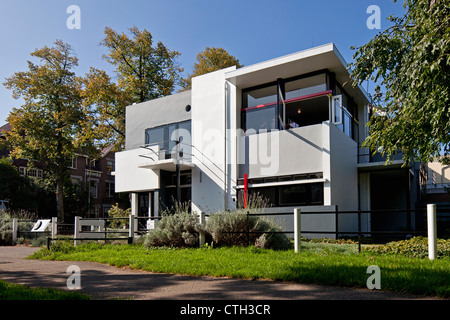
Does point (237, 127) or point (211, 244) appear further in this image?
point (237, 127)

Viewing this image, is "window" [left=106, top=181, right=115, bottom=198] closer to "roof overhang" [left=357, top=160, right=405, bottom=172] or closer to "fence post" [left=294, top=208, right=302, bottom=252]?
"roof overhang" [left=357, top=160, right=405, bottom=172]

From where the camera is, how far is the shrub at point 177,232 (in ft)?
35.1

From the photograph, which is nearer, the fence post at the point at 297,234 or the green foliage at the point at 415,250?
the green foliage at the point at 415,250

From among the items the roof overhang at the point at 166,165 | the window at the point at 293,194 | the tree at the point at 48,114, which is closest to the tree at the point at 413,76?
the window at the point at 293,194

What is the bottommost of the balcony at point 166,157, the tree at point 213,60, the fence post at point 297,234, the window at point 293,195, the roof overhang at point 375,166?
the fence post at point 297,234

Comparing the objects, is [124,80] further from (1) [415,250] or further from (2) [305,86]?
(1) [415,250]

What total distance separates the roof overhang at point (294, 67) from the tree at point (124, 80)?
12.1 metres

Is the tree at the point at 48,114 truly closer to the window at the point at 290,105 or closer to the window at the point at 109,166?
the window at the point at 109,166

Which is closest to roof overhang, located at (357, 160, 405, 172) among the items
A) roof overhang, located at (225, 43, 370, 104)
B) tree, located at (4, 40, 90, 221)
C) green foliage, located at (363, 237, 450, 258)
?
roof overhang, located at (225, 43, 370, 104)

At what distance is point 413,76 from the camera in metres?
8.60
